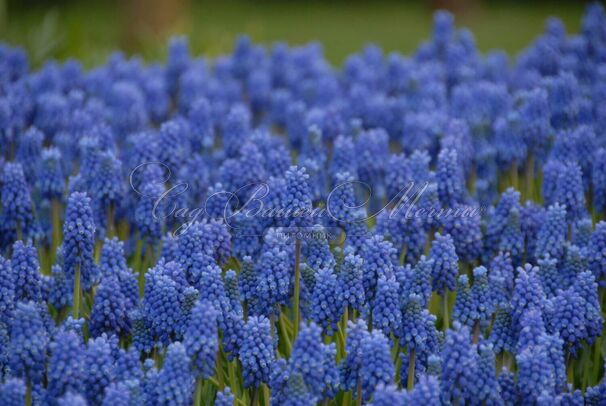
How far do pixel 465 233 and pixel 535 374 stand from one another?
129cm

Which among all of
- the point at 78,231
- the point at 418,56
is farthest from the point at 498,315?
the point at 418,56

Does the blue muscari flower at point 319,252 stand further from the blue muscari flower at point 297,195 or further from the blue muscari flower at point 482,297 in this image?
the blue muscari flower at point 482,297

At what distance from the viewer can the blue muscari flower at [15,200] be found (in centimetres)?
448

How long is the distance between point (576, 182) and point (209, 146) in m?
2.24

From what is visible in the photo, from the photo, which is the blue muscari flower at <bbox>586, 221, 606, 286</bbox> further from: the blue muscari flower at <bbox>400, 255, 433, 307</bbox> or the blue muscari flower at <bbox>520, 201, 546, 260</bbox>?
the blue muscari flower at <bbox>400, 255, 433, 307</bbox>

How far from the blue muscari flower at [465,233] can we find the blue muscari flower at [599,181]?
786mm

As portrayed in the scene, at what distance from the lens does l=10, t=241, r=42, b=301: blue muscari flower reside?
3727 mm

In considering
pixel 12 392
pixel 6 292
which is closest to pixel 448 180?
pixel 6 292

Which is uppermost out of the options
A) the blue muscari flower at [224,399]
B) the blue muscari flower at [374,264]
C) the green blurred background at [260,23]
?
the green blurred background at [260,23]

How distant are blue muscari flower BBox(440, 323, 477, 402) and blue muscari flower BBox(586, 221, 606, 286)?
1100 mm

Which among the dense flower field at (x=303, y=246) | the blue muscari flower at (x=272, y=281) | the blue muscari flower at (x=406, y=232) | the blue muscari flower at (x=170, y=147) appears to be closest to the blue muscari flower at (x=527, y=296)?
the dense flower field at (x=303, y=246)

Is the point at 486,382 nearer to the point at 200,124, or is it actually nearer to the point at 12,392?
the point at 12,392

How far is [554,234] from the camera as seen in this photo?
13.8ft

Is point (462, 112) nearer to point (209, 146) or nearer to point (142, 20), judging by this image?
point (209, 146)
